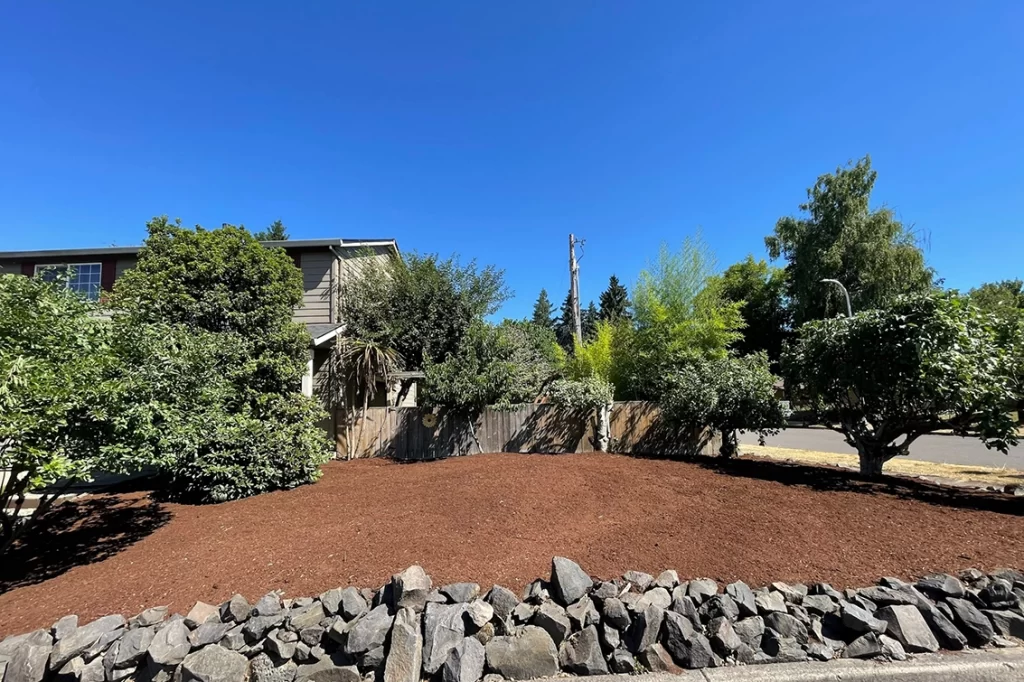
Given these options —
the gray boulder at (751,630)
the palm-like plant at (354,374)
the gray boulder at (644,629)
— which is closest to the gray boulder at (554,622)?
the gray boulder at (644,629)

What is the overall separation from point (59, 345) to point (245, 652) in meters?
3.03

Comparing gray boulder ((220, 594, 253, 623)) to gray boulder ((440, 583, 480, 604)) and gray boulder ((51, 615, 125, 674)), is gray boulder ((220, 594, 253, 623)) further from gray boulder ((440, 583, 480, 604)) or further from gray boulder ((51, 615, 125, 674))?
gray boulder ((440, 583, 480, 604))

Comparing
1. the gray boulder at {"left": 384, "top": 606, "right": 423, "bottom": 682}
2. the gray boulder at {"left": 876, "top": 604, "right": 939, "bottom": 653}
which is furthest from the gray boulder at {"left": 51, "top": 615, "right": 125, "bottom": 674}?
the gray boulder at {"left": 876, "top": 604, "right": 939, "bottom": 653}

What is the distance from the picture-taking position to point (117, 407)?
3939 millimetres

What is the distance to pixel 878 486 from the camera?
18.0ft

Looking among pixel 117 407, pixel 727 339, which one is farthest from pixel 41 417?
pixel 727 339

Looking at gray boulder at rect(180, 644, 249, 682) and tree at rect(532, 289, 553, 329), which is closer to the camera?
gray boulder at rect(180, 644, 249, 682)

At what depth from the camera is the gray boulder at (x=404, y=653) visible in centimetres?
249

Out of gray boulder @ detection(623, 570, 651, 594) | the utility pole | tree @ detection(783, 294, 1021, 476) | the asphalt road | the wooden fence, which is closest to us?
gray boulder @ detection(623, 570, 651, 594)

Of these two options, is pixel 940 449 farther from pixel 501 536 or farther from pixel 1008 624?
pixel 501 536

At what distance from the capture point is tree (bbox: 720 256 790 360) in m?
29.7

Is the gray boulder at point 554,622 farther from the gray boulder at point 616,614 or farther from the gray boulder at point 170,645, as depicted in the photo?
the gray boulder at point 170,645

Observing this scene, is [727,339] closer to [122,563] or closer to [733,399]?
[733,399]

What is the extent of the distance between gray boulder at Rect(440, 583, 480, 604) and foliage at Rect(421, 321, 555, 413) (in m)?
5.78
